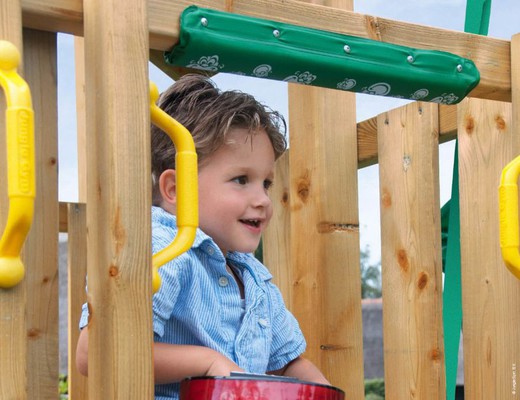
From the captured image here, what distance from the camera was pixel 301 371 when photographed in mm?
2123

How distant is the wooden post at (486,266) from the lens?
6.85 feet

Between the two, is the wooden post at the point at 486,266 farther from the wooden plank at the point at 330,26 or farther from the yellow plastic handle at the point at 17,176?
the yellow plastic handle at the point at 17,176

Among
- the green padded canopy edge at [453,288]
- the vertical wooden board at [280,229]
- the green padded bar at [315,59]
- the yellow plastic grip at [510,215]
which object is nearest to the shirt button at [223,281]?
the green padded bar at [315,59]

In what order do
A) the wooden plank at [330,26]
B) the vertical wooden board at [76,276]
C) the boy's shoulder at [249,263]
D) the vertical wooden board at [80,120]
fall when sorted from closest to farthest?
the wooden plank at [330,26]
the boy's shoulder at [249,263]
the vertical wooden board at [76,276]
the vertical wooden board at [80,120]

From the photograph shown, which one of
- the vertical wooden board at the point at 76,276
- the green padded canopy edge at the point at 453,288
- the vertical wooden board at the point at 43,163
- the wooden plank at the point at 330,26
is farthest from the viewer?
the vertical wooden board at the point at 76,276

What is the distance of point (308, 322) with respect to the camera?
247 cm

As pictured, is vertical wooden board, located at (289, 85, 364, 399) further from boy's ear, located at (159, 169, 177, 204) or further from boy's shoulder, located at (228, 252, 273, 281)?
boy's ear, located at (159, 169, 177, 204)

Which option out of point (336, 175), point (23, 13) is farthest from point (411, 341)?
point (23, 13)

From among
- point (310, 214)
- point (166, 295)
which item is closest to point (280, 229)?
point (310, 214)

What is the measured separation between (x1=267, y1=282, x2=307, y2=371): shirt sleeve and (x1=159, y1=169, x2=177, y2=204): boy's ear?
1.07 ft

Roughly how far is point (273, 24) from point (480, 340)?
3.14 feet

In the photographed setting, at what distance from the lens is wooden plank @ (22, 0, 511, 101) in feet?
4.94

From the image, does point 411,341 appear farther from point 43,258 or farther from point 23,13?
point 23,13

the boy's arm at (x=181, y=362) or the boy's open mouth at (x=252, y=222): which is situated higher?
the boy's open mouth at (x=252, y=222)
